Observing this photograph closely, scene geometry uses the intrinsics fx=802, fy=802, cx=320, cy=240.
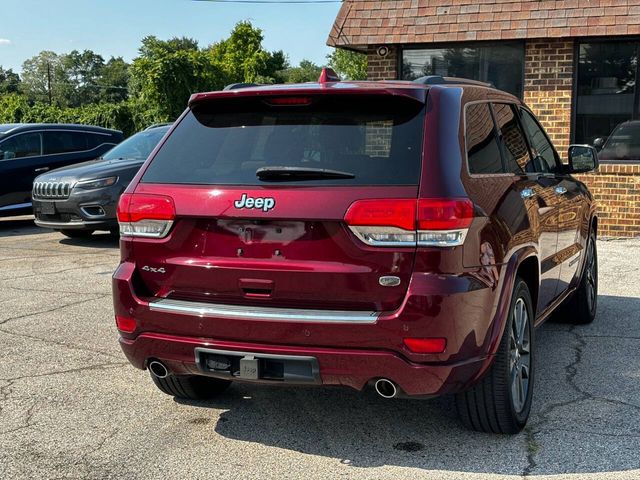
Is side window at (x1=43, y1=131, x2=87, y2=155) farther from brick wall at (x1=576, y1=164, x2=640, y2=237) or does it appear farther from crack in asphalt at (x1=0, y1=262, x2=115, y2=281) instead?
brick wall at (x1=576, y1=164, x2=640, y2=237)

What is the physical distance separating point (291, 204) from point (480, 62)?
9.34 meters

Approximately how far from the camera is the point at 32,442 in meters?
3.96

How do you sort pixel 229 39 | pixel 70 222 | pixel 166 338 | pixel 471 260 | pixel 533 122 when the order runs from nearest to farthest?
pixel 471 260 → pixel 166 338 → pixel 533 122 → pixel 70 222 → pixel 229 39

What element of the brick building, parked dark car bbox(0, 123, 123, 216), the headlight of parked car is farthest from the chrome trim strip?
parked dark car bbox(0, 123, 123, 216)

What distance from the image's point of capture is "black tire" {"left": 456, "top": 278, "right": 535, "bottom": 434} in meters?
3.76

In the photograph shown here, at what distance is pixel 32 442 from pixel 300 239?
1734 mm

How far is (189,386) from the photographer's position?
4.39 meters

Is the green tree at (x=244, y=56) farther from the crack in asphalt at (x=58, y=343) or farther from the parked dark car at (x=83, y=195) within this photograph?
the crack in asphalt at (x=58, y=343)

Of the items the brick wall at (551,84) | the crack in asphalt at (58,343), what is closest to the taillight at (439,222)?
the crack in asphalt at (58,343)

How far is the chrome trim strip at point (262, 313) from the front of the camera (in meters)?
3.40

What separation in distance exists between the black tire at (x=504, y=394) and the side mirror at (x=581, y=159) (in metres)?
1.71

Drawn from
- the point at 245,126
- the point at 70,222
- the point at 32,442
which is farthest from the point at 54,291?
the point at 245,126

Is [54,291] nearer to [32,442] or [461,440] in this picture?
[32,442]

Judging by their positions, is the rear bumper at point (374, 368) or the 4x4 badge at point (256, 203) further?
the 4x4 badge at point (256, 203)
